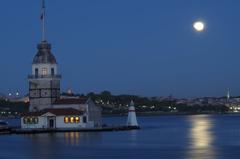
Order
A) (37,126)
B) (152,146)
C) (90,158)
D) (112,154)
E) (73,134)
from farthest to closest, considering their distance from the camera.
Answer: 1. (37,126)
2. (73,134)
3. (152,146)
4. (112,154)
5. (90,158)

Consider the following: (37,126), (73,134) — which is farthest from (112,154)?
(37,126)

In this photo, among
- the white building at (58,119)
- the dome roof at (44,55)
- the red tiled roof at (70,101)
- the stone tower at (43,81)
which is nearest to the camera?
the white building at (58,119)

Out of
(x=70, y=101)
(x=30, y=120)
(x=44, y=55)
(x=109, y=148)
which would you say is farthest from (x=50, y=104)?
(x=109, y=148)

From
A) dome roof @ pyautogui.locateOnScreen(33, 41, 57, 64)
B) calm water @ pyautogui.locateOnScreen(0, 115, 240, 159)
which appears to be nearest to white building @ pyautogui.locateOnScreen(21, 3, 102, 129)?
dome roof @ pyautogui.locateOnScreen(33, 41, 57, 64)

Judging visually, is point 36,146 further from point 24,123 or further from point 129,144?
point 24,123

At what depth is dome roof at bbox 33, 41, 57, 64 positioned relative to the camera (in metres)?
103

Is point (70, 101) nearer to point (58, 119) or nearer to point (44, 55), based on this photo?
point (58, 119)

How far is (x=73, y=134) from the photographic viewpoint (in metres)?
→ 93.9

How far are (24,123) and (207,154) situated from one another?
43.6 metres

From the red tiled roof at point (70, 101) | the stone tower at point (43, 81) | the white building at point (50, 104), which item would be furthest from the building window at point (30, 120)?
the red tiled roof at point (70, 101)

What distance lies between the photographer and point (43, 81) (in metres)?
103

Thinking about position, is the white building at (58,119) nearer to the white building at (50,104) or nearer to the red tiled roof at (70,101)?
the white building at (50,104)

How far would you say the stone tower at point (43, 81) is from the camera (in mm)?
102625

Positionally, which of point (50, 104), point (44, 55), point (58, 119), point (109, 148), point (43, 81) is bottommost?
point (109, 148)
